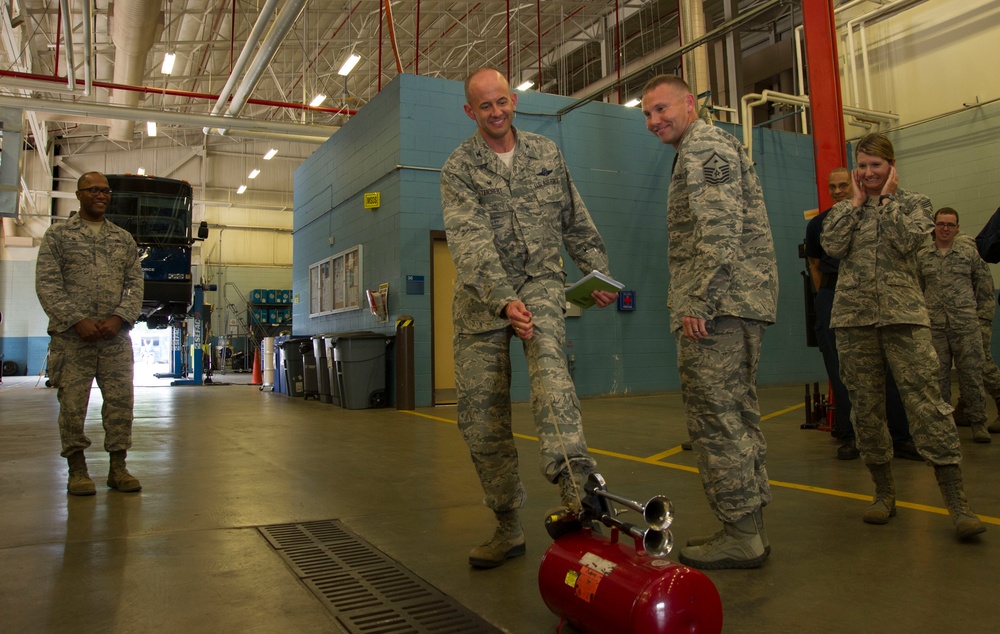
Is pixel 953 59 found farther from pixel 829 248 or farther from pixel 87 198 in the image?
pixel 87 198

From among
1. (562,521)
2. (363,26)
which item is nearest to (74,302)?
(562,521)

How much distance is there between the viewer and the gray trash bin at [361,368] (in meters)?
9.27

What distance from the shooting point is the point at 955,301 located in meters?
5.64

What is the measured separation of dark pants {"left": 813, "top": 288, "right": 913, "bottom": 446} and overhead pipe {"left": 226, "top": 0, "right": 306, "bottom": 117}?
753cm

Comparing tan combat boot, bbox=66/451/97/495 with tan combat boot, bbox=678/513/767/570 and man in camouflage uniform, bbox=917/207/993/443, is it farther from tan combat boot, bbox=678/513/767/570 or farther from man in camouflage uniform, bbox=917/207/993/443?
man in camouflage uniform, bbox=917/207/993/443

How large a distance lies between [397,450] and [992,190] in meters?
10.2

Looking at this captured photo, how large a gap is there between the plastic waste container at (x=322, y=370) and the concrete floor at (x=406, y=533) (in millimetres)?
4185

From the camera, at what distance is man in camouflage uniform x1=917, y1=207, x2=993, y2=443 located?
18.2 ft

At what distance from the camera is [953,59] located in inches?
435

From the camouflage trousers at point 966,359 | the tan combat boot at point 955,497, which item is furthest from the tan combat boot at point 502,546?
the camouflage trousers at point 966,359

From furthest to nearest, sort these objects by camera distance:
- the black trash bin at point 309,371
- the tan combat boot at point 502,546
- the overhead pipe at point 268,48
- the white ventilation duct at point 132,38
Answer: the black trash bin at point 309,371 < the white ventilation duct at point 132,38 < the overhead pipe at point 268,48 < the tan combat boot at point 502,546

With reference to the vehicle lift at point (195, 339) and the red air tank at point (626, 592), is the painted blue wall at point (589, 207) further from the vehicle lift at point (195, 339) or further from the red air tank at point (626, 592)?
the red air tank at point (626, 592)

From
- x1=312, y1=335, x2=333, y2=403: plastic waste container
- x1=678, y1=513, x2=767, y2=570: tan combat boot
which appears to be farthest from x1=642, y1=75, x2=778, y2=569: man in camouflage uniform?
x1=312, y1=335, x2=333, y2=403: plastic waste container

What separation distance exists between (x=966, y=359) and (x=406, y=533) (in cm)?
487
